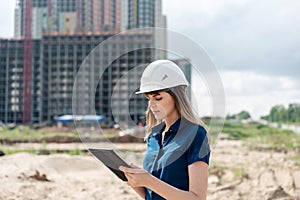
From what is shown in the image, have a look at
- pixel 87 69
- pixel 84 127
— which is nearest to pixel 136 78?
pixel 87 69

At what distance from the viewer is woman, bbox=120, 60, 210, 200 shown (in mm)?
1603

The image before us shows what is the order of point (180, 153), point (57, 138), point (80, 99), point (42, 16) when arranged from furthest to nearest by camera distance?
point (42, 16), point (57, 138), point (80, 99), point (180, 153)

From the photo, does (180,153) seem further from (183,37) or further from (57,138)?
(57,138)

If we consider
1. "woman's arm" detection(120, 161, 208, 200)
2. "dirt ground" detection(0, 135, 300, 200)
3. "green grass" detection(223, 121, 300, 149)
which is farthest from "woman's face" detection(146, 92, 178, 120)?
"green grass" detection(223, 121, 300, 149)

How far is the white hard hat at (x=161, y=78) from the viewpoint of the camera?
1683 millimetres

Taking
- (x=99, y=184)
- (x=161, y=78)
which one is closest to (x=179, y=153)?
(x=161, y=78)

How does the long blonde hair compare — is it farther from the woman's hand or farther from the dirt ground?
the dirt ground

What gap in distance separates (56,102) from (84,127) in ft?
181

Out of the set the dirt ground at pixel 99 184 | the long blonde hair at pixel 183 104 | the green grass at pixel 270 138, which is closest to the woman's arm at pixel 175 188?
the long blonde hair at pixel 183 104

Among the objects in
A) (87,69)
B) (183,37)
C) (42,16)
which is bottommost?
(87,69)

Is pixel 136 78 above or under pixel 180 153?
above

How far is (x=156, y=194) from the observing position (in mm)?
1738

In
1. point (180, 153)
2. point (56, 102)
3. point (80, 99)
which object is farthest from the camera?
point (56, 102)

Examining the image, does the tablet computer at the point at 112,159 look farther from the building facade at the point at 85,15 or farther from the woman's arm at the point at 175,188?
the building facade at the point at 85,15
